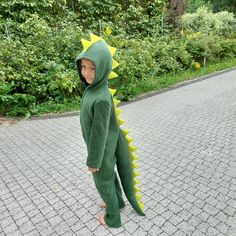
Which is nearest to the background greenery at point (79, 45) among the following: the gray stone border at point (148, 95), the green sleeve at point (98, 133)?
the gray stone border at point (148, 95)

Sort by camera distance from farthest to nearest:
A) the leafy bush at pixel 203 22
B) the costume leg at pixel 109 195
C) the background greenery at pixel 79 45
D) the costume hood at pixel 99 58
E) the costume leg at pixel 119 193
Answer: the leafy bush at pixel 203 22
the background greenery at pixel 79 45
the costume leg at pixel 119 193
the costume leg at pixel 109 195
the costume hood at pixel 99 58

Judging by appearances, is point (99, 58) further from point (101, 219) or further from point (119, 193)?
point (101, 219)

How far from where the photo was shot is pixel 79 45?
8.50 meters

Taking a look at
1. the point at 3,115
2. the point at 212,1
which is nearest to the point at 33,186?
the point at 3,115

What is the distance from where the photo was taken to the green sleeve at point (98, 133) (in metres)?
2.35

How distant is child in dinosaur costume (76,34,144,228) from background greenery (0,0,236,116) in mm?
4494

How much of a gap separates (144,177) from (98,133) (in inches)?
70.7

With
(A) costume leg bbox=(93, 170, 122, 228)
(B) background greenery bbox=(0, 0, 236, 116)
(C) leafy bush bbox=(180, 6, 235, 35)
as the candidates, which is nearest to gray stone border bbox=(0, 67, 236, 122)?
(B) background greenery bbox=(0, 0, 236, 116)

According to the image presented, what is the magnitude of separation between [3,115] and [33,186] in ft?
11.4

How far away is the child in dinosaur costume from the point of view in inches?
91.1

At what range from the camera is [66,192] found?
3686 mm

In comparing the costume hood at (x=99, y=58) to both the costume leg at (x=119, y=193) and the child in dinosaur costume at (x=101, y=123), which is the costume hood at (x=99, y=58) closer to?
the child in dinosaur costume at (x=101, y=123)

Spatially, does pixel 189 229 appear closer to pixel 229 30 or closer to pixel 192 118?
pixel 192 118

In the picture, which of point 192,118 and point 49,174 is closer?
point 49,174
